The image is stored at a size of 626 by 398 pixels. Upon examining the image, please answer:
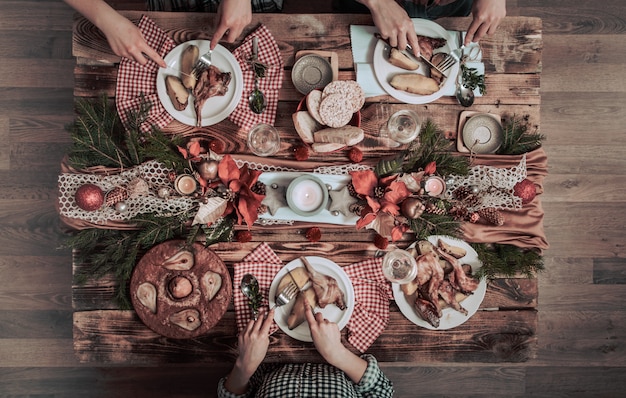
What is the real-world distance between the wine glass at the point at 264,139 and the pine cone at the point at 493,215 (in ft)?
2.61

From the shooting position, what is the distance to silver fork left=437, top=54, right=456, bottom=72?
1624 millimetres

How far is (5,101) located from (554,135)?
118 inches

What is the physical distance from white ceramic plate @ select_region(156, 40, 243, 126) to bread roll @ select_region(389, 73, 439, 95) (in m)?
0.58

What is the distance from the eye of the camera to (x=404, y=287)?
164 centimetres

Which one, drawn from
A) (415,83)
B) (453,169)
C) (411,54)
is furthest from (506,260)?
(411,54)

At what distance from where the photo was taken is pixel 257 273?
1.63 metres

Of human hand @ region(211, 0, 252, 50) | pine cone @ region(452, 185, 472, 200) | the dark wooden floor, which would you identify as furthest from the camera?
the dark wooden floor

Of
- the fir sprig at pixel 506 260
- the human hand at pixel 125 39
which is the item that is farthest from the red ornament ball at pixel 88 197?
the fir sprig at pixel 506 260

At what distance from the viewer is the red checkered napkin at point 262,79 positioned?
1.63m

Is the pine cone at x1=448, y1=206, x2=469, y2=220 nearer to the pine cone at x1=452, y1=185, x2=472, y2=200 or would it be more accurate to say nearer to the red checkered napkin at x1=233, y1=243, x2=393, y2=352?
the pine cone at x1=452, y1=185, x2=472, y2=200

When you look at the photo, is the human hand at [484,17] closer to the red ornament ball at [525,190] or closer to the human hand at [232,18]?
the red ornament ball at [525,190]

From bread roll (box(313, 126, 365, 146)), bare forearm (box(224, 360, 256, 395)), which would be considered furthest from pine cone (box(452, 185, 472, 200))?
bare forearm (box(224, 360, 256, 395))

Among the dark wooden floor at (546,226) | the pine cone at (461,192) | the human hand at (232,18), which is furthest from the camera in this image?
the dark wooden floor at (546,226)

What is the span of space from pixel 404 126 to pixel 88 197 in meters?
1.15
